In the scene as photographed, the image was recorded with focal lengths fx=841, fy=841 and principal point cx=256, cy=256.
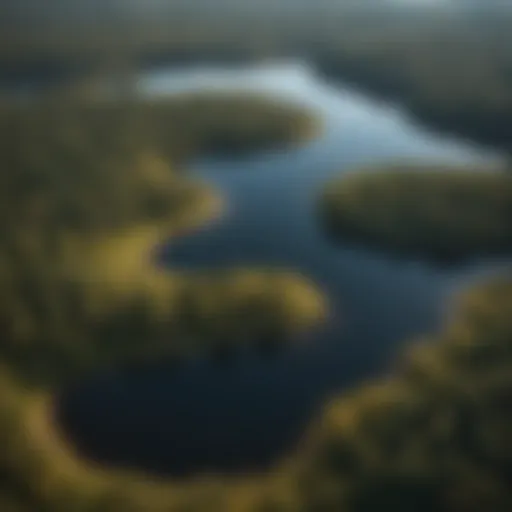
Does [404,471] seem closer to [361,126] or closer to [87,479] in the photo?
[87,479]

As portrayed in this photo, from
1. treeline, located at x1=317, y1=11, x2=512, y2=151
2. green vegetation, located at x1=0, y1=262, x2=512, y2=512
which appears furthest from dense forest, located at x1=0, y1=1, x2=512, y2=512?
treeline, located at x1=317, y1=11, x2=512, y2=151

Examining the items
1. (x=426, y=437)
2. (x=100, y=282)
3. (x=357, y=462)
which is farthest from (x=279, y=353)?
(x=100, y=282)

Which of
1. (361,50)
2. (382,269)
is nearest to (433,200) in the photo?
(382,269)

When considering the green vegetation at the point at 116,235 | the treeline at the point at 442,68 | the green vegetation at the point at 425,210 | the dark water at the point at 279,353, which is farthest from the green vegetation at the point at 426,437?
the treeline at the point at 442,68

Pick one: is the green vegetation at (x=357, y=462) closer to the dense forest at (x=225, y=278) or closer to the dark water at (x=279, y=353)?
the dense forest at (x=225, y=278)

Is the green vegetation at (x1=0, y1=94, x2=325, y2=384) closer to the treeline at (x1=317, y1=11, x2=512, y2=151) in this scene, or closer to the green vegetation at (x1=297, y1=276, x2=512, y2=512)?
the green vegetation at (x1=297, y1=276, x2=512, y2=512)

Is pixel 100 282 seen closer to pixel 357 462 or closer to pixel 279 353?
pixel 279 353
